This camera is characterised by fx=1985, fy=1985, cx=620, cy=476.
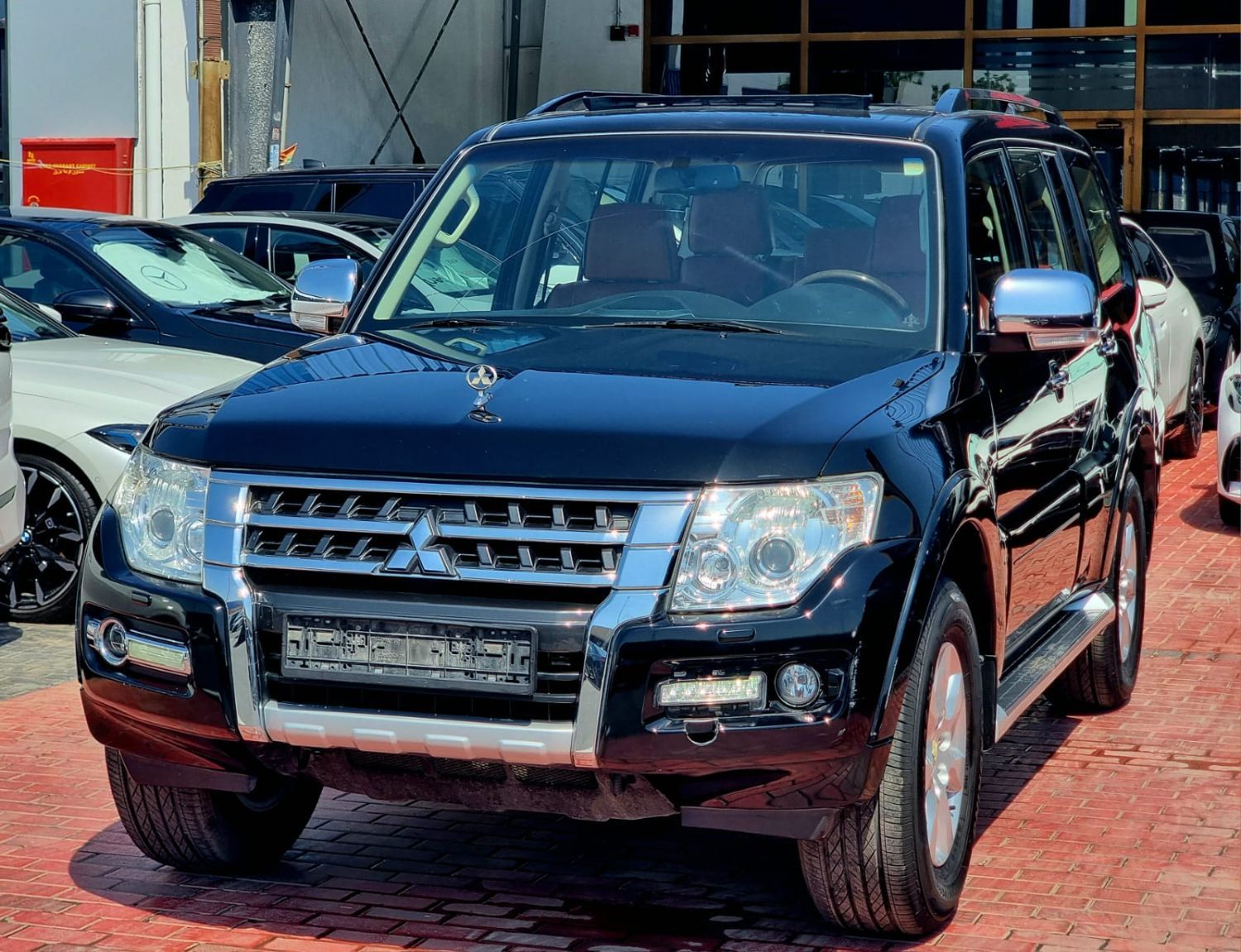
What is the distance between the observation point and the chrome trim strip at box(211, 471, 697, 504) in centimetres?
405

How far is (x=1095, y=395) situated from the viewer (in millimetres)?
6270

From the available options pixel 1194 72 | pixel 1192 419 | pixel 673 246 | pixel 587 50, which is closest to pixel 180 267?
pixel 673 246

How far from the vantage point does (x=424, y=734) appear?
4.13 m

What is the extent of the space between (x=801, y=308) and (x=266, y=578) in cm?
165

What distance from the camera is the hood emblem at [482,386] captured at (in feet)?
14.0

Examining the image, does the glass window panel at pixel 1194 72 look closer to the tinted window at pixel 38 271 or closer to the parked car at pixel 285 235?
the parked car at pixel 285 235

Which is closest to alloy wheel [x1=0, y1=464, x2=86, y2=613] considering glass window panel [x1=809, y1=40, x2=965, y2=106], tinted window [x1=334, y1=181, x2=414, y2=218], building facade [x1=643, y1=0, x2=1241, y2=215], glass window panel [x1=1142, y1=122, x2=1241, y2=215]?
tinted window [x1=334, y1=181, x2=414, y2=218]

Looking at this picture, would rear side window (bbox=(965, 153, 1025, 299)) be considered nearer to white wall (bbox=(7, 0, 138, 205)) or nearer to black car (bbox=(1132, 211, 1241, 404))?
black car (bbox=(1132, 211, 1241, 404))

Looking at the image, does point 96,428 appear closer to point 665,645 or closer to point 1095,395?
point 1095,395

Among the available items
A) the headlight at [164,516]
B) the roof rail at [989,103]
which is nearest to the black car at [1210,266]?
the roof rail at [989,103]

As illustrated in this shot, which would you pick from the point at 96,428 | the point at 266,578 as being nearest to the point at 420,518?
the point at 266,578

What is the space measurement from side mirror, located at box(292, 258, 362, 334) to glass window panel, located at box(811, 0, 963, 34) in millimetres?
19718

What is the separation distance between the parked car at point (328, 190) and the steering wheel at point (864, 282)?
8950mm

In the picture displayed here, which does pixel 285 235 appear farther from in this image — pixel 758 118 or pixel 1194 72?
pixel 1194 72
